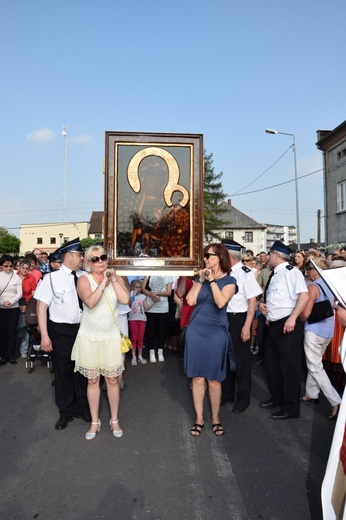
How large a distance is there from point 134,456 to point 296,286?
2.58 meters

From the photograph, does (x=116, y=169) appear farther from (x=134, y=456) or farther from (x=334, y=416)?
(x=334, y=416)

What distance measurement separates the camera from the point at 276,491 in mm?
3285

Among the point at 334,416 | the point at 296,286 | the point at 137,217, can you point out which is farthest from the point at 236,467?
the point at 137,217

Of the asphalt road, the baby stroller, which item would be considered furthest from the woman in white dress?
the baby stroller

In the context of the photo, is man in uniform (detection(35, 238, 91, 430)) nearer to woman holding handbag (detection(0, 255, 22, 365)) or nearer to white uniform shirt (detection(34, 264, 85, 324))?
white uniform shirt (detection(34, 264, 85, 324))

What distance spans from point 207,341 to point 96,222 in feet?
248

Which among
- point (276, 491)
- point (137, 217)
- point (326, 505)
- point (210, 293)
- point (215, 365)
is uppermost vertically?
point (137, 217)

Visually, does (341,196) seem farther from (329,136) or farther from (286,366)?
(286,366)

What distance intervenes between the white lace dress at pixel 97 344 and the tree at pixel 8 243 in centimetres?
6307

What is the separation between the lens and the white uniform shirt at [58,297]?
15.3 ft

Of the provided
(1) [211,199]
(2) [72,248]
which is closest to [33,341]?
(2) [72,248]

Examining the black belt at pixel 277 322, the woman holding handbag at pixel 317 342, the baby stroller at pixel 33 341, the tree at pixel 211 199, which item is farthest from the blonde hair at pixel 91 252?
the tree at pixel 211 199

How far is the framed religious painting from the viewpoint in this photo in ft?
14.7

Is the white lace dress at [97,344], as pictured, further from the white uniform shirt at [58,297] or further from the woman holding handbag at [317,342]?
the woman holding handbag at [317,342]
